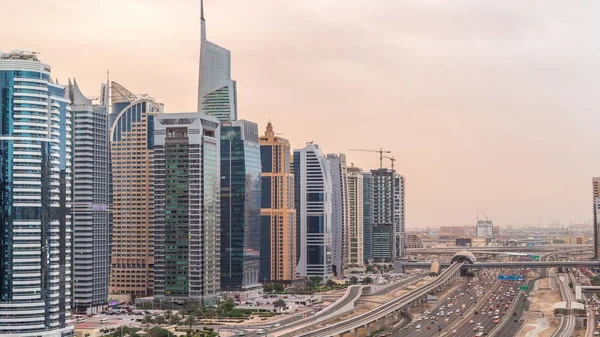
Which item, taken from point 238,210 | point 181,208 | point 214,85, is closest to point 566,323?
point 181,208

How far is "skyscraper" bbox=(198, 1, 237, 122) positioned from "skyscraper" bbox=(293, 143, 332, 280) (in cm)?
2165

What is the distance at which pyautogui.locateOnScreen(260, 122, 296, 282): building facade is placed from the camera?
466 ft

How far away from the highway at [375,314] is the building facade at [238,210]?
21.4 m

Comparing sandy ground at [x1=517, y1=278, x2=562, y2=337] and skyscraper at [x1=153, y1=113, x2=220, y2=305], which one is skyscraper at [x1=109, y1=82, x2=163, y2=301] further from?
sandy ground at [x1=517, y1=278, x2=562, y2=337]

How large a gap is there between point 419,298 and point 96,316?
149 ft

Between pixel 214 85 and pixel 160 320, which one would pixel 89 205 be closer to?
pixel 160 320

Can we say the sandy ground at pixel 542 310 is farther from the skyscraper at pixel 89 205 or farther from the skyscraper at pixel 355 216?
the skyscraper at pixel 89 205

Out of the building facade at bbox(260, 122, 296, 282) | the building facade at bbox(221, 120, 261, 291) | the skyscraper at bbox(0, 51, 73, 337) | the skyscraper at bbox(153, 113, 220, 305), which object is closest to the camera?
the skyscraper at bbox(0, 51, 73, 337)

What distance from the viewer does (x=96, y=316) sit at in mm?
99688

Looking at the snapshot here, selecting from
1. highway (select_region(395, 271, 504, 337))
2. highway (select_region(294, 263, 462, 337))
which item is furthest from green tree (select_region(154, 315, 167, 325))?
highway (select_region(395, 271, 504, 337))

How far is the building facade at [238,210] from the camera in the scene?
408ft

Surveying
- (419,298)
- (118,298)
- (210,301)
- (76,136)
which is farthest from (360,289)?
(76,136)

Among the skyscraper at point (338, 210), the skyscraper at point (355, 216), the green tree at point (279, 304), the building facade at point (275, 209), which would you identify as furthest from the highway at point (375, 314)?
the skyscraper at point (355, 216)

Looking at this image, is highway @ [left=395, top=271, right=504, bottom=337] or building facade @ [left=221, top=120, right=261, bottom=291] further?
building facade @ [left=221, top=120, right=261, bottom=291]
